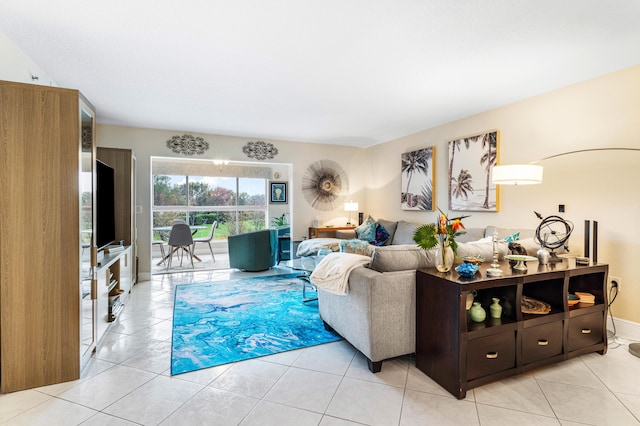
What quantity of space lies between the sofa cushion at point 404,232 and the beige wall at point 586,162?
41.0 inches

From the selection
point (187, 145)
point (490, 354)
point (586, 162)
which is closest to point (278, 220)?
point (187, 145)

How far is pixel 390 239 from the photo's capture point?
542 centimetres

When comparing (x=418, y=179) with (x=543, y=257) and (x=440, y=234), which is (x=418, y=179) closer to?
(x=543, y=257)

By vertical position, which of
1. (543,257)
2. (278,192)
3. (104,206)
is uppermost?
(278,192)

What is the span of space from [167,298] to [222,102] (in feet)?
8.46

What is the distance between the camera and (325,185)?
637 centimetres

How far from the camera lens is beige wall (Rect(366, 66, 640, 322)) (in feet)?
9.15

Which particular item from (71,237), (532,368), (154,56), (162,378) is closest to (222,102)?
(154,56)

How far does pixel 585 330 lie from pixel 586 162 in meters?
1.66

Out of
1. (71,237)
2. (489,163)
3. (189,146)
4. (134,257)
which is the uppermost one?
(189,146)

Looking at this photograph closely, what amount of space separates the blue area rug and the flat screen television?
1088mm

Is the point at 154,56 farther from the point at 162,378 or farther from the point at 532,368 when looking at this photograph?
the point at 532,368

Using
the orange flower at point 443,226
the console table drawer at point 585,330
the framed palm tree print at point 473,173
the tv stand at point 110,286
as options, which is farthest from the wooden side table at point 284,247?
the console table drawer at point 585,330

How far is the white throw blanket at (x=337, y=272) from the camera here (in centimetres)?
238
